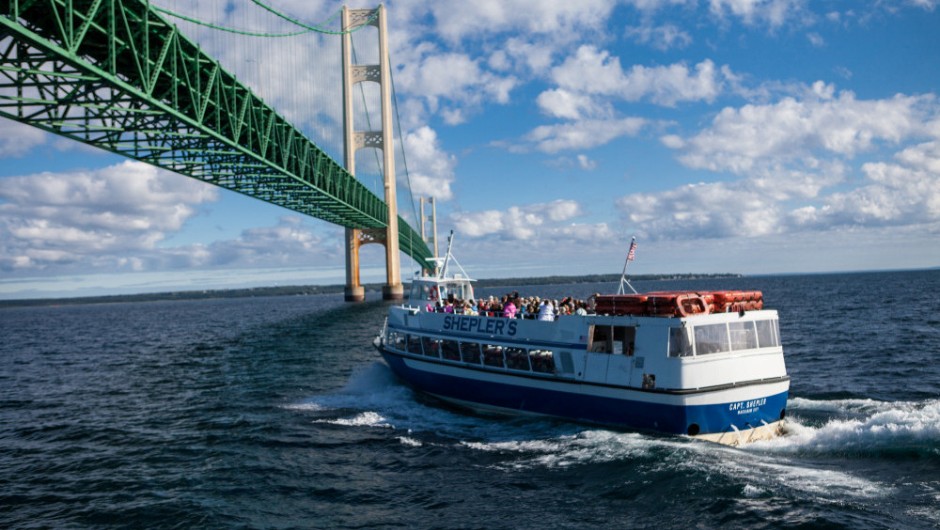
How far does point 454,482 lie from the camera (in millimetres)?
14438

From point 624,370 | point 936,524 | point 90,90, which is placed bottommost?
point 936,524

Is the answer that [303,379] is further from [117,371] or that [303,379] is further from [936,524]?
[936,524]

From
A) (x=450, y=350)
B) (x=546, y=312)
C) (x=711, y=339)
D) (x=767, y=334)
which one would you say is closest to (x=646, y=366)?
(x=711, y=339)

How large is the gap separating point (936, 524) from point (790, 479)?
107 inches

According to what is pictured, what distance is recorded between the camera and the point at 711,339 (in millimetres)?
16797

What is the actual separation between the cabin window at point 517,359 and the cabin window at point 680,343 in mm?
4913

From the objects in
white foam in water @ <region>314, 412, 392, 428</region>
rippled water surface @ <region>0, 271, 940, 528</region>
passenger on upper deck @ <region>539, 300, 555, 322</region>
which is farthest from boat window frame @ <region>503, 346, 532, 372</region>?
white foam in water @ <region>314, 412, 392, 428</region>

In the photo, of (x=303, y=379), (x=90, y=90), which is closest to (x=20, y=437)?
(x=303, y=379)

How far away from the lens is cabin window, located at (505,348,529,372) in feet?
66.3

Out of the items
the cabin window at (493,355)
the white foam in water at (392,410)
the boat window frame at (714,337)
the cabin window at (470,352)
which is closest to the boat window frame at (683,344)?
the boat window frame at (714,337)

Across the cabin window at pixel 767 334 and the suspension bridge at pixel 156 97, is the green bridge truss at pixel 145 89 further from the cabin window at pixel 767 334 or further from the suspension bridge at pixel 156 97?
the cabin window at pixel 767 334

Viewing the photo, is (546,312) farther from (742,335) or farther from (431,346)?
(742,335)

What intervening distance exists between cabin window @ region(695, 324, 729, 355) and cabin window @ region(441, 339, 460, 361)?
859 centimetres

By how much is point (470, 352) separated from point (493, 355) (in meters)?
1.03
